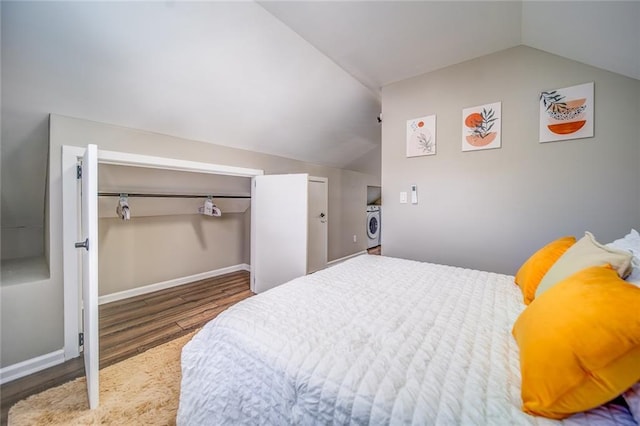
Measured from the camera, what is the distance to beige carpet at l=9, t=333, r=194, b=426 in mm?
1330

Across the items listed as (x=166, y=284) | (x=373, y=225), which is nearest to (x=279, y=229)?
(x=166, y=284)

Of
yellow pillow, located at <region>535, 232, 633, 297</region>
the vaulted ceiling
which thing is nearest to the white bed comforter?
yellow pillow, located at <region>535, 232, 633, 297</region>

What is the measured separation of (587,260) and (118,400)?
2.48 meters

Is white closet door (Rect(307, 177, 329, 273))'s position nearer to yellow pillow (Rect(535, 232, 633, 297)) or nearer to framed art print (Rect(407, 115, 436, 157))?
framed art print (Rect(407, 115, 436, 157))

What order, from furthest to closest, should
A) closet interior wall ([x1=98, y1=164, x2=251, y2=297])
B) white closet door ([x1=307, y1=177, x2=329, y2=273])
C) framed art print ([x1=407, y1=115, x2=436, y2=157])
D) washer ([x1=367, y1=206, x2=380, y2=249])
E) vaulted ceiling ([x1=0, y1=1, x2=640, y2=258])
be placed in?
washer ([x1=367, y1=206, x2=380, y2=249]), white closet door ([x1=307, y1=177, x2=329, y2=273]), closet interior wall ([x1=98, y1=164, x2=251, y2=297]), framed art print ([x1=407, y1=115, x2=436, y2=157]), vaulted ceiling ([x1=0, y1=1, x2=640, y2=258])

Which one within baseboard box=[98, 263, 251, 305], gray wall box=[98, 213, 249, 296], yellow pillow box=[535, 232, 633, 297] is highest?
yellow pillow box=[535, 232, 633, 297]

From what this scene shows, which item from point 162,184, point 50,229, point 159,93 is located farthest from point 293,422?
point 162,184

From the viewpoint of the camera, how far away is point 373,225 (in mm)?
5660

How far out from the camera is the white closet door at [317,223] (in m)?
3.62

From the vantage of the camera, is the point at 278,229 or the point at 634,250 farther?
the point at 278,229

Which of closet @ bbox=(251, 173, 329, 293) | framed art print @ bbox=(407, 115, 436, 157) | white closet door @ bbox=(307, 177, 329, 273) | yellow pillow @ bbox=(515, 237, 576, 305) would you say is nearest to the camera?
yellow pillow @ bbox=(515, 237, 576, 305)

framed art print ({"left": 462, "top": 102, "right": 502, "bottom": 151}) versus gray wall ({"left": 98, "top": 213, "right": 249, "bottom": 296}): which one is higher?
framed art print ({"left": 462, "top": 102, "right": 502, "bottom": 151})

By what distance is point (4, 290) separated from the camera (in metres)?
1.63

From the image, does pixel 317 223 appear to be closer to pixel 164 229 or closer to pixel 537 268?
pixel 164 229
